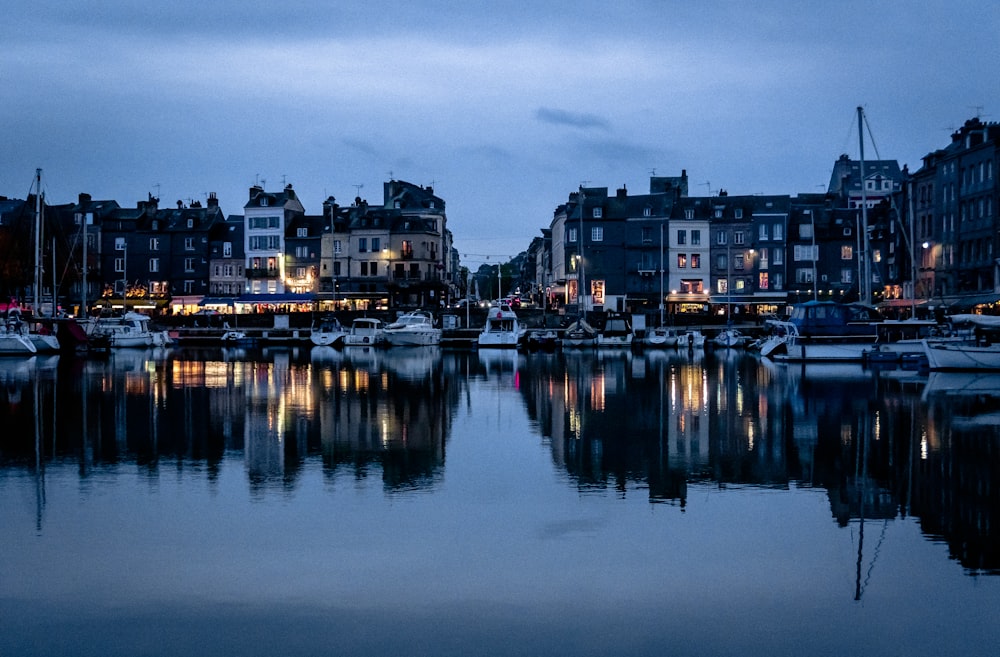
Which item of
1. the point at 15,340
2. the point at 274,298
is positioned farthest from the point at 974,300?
the point at 274,298

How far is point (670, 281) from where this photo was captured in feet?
321

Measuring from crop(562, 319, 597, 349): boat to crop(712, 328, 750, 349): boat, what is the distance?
9892 millimetres

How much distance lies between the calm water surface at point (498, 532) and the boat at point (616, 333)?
175 feet

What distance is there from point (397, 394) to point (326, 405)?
462 centimetres

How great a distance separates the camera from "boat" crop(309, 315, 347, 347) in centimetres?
8162

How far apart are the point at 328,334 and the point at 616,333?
23.8 m

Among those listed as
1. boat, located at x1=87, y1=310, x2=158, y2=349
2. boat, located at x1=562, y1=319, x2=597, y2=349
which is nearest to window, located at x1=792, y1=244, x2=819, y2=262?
boat, located at x1=562, y1=319, x2=597, y2=349

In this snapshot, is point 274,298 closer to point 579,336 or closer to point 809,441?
point 579,336

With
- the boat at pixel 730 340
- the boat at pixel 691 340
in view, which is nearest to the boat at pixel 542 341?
the boat at pixel 691 340

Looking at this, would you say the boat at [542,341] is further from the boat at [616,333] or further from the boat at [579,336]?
the boat at [616,333]

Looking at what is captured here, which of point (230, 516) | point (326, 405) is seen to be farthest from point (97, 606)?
point (326, 405)

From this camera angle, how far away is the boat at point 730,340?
267 ft

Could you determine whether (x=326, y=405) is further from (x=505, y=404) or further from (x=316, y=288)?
(x=316, y=288)

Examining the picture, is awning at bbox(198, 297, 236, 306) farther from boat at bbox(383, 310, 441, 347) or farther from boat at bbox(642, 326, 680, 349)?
boat at bbox(642, 326, 680, 349)
